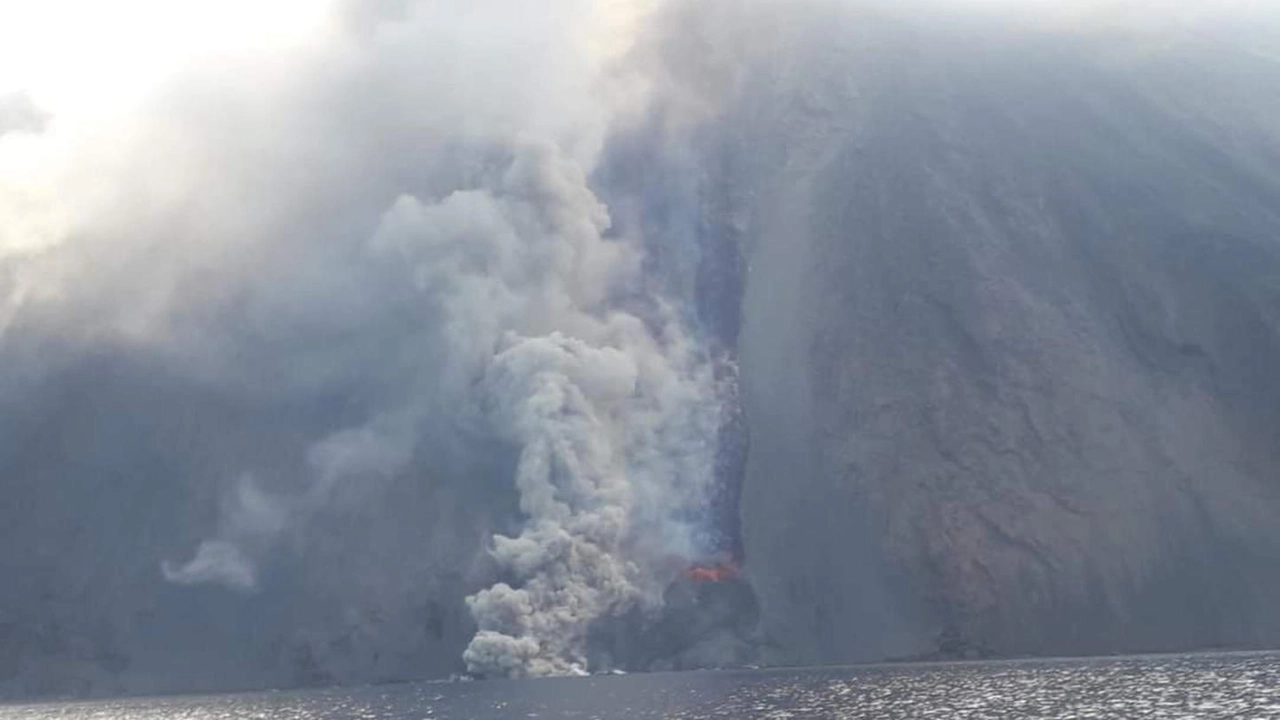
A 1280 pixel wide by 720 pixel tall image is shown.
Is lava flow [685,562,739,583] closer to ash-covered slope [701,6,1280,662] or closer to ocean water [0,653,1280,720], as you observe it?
ash-covered slope [701,6,1280,662]

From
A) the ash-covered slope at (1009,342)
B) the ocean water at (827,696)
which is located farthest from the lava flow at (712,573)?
the ocean water at (827,696)

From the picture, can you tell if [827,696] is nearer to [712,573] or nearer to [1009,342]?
[712,573]

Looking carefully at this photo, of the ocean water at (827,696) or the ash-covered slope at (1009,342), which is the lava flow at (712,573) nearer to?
the ash-covered slope at (1009,342)

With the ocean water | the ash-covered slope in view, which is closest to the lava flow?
the ash-covered slope

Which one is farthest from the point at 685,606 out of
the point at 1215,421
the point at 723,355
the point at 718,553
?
the point at 1215,421

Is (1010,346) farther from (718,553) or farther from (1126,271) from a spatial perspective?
(718,553)

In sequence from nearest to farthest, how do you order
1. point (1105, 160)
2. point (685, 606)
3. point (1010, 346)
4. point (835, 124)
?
1. point (685, 606)
2. point (1010, 346)
3. point (1105, 160)
4. point (835, 124)
